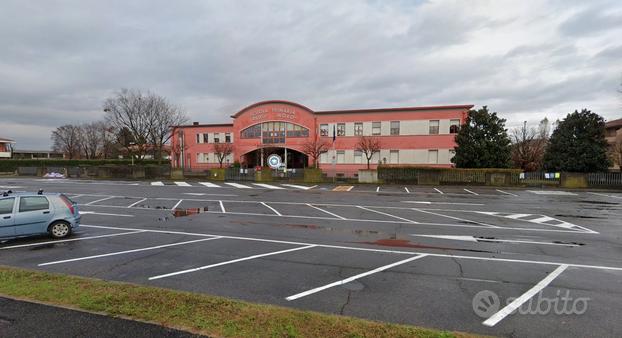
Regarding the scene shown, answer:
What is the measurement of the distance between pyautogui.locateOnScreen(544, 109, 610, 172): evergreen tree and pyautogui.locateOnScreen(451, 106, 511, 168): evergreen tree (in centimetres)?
508

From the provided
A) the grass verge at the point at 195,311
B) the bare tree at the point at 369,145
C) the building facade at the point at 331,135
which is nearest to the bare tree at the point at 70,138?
the building facade at the point at 331,135

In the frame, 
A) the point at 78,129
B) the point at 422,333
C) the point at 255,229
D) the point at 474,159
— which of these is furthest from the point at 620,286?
the point at 78,129

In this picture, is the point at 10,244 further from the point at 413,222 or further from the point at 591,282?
the point at 591,282

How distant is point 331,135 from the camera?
44281 millimetres

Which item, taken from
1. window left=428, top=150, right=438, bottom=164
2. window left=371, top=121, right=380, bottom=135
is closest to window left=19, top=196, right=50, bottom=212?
window left=371, top=121, right=380, bottom=135

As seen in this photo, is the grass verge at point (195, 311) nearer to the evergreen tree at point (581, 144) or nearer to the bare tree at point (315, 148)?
the evergreen tree at point (581, 144)

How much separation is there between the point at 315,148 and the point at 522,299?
36.7 meters

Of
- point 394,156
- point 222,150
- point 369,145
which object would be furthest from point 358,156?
point 222,150

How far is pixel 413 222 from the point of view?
42.0 ft

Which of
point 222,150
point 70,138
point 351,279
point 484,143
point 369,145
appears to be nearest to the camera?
point 351,279

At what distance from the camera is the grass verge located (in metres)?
3.97

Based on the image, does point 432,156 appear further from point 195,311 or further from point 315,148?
point 195,311

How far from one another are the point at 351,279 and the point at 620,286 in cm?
528

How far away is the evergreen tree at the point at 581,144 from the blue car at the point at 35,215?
39088 millimetres
